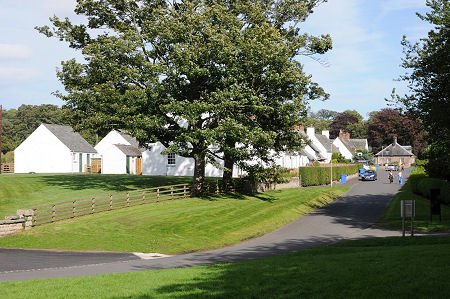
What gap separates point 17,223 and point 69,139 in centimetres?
4233

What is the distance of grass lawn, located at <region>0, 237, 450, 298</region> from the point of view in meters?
9.88

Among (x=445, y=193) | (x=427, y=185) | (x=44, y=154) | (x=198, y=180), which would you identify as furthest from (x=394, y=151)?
(x=198, y=180)

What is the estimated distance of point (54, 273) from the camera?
52.0 feet

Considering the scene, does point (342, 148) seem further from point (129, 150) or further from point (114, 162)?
point (114, 162)

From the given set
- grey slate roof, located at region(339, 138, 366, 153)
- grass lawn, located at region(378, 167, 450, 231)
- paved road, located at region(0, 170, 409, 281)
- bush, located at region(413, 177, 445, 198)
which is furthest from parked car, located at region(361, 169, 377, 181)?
grey slate roof, located at region(339, 138, 366, 153)

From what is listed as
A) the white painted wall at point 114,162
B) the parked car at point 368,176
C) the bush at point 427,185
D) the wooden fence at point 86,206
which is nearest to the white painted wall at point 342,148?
the parked car at point 368,176

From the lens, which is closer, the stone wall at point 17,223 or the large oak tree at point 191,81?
the stone wall at point 17,223

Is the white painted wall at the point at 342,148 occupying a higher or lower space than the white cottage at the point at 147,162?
higher

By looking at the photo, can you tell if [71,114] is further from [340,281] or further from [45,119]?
[45,119]

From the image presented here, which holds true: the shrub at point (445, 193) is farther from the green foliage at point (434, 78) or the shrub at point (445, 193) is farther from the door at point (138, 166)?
the door at point (138, 166)

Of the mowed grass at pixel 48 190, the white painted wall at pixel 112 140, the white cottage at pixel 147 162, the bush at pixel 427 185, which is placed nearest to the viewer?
the mowed grass at pixel 48 190

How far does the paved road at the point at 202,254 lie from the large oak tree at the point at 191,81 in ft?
26.1

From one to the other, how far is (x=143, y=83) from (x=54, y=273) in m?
20.6

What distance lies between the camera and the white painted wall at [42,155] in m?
62.1
